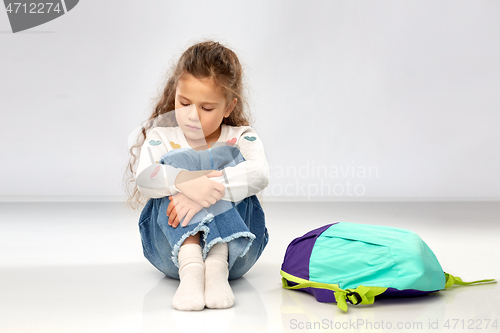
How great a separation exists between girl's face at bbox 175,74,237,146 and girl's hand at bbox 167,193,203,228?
253 mm

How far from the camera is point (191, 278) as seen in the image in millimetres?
1121

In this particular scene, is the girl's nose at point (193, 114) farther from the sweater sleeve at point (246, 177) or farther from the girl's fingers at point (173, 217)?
the girl's fingers at point (173, 217)

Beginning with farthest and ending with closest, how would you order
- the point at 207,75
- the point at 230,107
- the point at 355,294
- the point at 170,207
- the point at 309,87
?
the point at 309,87 → the point at 230,107 → the point at 207,75 → the point at 170,207 → the point at 355,294

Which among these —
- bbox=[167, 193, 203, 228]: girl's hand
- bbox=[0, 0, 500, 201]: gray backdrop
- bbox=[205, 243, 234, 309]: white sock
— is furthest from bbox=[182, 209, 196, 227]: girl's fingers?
bbox=[0, 0, 500, 201]: gray backdrop

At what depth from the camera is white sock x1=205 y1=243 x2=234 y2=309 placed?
109cm

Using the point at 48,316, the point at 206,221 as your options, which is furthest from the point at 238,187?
the point at 48,316

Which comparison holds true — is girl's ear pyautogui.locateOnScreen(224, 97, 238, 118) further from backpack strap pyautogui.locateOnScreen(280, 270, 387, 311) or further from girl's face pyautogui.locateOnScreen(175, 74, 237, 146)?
backpack strap pyautogui.locateOnScreen(280, 270, 387, 311)

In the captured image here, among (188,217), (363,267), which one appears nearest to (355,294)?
(363,267)

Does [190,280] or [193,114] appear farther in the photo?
[193,114]

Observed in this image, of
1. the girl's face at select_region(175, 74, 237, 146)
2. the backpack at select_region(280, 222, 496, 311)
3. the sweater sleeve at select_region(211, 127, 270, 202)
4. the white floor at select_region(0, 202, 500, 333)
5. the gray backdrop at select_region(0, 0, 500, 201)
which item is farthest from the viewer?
the gray backdrop at select_region(0, 0, 500, 201)

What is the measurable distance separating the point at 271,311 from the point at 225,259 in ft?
0.61

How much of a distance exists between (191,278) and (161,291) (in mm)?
201

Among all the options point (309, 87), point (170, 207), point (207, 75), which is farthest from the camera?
point (309, 87)

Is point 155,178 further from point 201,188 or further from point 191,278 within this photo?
point 191,278
